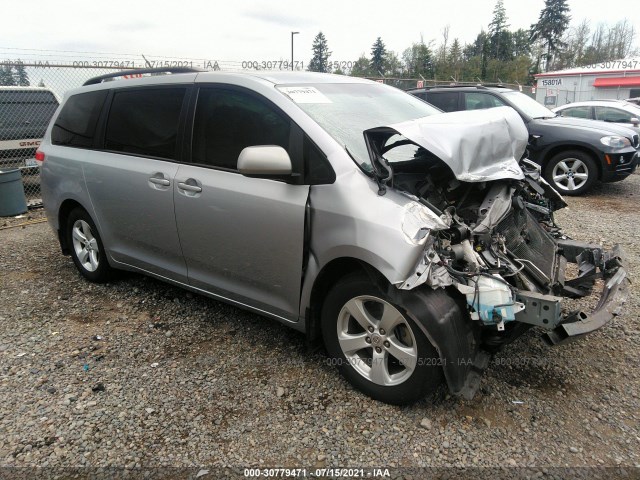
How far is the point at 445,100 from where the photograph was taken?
8797 millimetres

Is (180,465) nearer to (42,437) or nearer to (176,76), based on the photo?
(42,437)

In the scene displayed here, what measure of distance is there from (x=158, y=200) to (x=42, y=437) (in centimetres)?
169

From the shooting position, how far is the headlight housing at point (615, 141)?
765 centimetres

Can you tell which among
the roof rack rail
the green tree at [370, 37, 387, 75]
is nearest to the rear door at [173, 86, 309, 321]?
the roof rack rail

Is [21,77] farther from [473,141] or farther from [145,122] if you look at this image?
[473,141]

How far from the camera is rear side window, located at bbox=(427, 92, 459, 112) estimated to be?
869 cm

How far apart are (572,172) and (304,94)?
661cm

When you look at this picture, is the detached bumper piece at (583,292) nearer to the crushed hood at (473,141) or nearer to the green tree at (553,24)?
the crushed hood at (473,141)

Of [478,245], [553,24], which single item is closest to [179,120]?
[478,245]

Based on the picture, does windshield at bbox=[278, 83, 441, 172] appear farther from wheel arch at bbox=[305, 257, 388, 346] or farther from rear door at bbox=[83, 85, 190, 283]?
rear door at bbox=[83, 85, 190, 283]

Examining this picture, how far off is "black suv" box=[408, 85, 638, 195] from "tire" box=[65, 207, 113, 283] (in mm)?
6609

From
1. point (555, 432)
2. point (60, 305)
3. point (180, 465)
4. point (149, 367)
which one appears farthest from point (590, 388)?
point (60, 305)

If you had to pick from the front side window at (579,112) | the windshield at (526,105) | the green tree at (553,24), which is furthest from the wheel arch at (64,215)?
the green tree at (553,24)

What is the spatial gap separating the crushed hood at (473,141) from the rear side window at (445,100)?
5915mm
